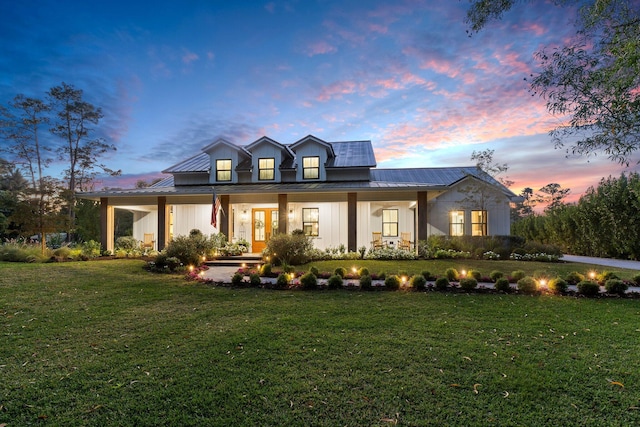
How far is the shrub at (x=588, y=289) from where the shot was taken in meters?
6.80

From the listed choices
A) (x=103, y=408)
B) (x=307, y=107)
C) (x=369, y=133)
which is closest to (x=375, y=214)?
(x=369, y=133)

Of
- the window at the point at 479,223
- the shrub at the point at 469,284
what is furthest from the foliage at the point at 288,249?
the window at the point at 479,223

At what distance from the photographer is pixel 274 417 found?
2623mm

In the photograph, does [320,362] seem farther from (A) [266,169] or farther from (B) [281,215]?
(A) [266,169]

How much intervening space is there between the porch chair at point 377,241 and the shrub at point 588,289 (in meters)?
8.42

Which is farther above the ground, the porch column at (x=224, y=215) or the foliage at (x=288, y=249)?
the porch column at (x=224, y=215)

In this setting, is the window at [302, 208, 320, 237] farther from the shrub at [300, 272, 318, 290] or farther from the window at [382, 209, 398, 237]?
the shrub at [300, 272, 318, 290]

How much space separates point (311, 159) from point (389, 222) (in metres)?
5.63

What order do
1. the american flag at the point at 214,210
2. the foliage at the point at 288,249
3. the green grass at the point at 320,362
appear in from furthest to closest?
the american flag at the point at 214,210, the foliage at the point at 288,249, the green grass at the point at 320,362

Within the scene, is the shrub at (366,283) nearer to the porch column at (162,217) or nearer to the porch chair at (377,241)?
the porch chair at (377,241)

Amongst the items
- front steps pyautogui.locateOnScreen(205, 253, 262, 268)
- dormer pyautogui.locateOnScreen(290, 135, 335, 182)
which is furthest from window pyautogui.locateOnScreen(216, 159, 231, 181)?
front steps pyautogui.locateOnScreen(205, 253, 262, 268)

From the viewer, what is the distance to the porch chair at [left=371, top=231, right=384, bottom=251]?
584 inches

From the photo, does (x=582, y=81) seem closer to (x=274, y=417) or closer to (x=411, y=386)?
(x=411, y=386)

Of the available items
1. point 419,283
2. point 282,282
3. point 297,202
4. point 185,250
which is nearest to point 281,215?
point 297,202
